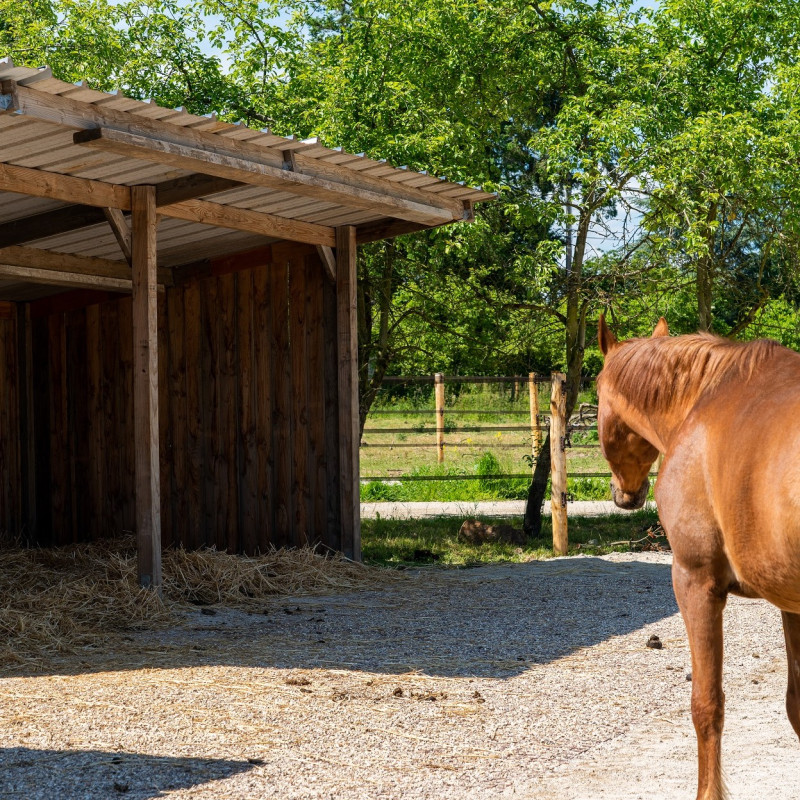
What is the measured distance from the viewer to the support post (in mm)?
8359

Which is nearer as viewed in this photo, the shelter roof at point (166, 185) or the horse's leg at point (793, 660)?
the horse's leg at point (793, 660)

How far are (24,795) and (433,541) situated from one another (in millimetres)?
7228

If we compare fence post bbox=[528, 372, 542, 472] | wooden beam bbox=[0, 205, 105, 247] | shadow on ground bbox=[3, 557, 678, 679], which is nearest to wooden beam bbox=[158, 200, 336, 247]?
wooden beam bbox=[0, 205, 105, 247]

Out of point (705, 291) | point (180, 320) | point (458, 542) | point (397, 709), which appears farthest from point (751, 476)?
point (705, 291)

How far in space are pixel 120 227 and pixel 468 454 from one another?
1236 cm

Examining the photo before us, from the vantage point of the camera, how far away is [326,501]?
852cm

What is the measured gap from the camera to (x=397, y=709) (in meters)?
4.23

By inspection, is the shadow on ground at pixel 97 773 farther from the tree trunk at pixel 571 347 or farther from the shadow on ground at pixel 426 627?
the tree trunk at pixel 571 347

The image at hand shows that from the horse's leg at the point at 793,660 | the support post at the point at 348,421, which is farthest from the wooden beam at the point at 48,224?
the horse's leg at the point at 793,660

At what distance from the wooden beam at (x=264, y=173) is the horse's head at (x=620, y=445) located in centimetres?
289

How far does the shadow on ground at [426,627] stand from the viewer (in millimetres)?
5172

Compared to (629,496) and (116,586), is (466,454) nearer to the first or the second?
(116,586)

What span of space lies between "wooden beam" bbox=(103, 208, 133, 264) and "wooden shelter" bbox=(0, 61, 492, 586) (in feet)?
0.07

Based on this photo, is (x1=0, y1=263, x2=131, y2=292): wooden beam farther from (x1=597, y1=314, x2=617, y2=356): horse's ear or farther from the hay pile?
(x1=597, y1=314, x2=617, y2=356): horse's ear
